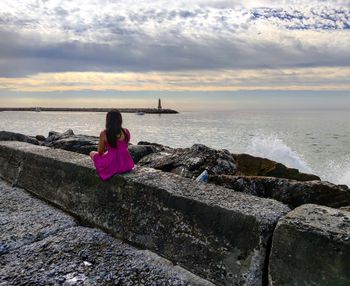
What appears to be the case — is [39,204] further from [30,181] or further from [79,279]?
[79,279]

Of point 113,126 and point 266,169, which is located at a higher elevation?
point 113,126

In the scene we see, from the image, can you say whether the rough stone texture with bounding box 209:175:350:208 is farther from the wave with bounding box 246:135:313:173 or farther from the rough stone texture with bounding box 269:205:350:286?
the wave with bounding box 246:135:313:173

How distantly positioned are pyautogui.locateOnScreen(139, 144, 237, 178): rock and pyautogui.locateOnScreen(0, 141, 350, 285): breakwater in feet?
4.54

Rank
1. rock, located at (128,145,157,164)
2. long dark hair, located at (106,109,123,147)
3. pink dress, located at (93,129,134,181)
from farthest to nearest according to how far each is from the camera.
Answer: rock, located at (128,145,157,164) < long dark hair, located at (106,109,123,147) < pink dress, located at (93,129,134,181)

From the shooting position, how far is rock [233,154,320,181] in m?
8.11

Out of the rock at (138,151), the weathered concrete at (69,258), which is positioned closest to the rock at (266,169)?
the rock at (138,151)

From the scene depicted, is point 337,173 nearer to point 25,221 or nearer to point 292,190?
point 292,190

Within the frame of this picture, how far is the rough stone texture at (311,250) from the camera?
2.11 m

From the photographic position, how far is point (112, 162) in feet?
12.5

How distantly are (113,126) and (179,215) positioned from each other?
159cm

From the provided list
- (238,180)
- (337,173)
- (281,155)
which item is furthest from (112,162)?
(337,173)

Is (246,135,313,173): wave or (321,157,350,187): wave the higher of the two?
(246,135,313,173): wave

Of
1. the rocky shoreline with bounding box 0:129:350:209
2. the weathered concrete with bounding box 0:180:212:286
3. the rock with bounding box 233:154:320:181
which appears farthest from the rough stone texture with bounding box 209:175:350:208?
the rock with bounding box 233:154:320:181

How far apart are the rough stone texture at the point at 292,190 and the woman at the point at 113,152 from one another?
129cm
